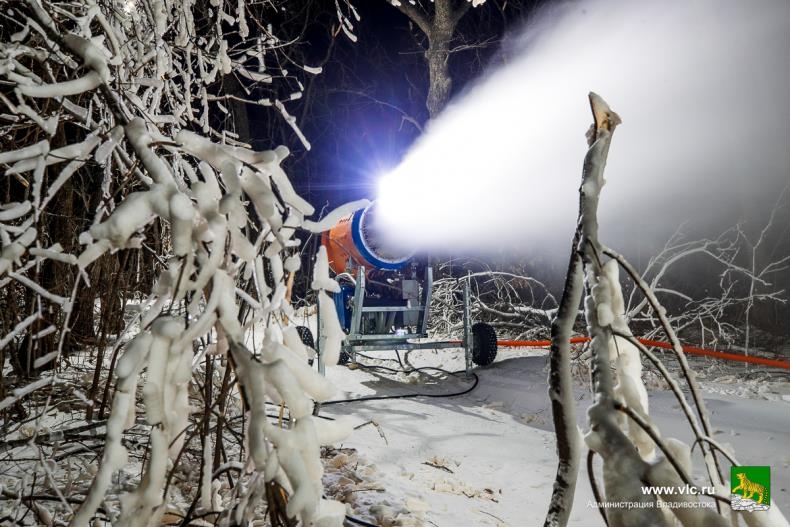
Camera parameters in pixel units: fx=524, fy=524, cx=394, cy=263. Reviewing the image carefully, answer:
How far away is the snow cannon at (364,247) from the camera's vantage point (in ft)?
23.5

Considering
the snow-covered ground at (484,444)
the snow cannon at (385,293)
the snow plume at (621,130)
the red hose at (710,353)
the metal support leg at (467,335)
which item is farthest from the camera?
the snow plume at (621,130)

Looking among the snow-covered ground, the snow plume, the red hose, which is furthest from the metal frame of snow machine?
the snow plume

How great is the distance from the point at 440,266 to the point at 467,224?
0.98 m

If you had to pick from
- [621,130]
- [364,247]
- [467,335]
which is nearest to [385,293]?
[364,247]

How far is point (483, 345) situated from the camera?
7195 mm

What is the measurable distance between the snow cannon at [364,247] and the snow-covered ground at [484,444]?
5.29 ft

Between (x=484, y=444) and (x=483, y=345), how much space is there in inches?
120

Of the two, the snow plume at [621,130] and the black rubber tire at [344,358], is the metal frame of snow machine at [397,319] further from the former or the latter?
the snow plume at [621,130]

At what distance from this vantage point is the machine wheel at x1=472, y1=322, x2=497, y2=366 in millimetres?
7168

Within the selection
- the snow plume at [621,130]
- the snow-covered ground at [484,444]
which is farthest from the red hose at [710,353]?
the snow plume at [621,130]

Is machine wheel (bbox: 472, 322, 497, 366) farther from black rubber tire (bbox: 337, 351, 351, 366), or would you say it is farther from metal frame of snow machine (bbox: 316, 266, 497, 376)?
black rubber tire (bbox: 337, 351, 351, 366)

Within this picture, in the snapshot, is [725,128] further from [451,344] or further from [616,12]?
[451,344]

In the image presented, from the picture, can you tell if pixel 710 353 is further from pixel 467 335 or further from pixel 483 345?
pixel 467 335

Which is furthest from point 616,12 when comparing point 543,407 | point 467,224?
point 543,407
